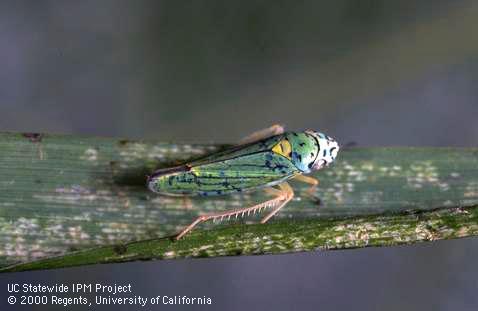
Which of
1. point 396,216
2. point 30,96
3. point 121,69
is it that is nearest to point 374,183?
point 396,216

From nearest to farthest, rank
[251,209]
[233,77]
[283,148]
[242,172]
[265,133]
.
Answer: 1. [251,209]
2. [242,172]
3. [283,148]
4. [265,133]
5. [233,77]

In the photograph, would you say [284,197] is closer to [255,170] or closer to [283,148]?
[255,170]

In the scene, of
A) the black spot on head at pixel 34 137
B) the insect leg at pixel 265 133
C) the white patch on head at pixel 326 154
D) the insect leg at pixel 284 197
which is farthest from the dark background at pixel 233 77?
the black spot on head at pixel 34 137

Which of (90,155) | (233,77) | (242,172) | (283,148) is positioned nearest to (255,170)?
(242,172)

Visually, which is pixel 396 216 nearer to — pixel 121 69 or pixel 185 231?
pixel 185 231

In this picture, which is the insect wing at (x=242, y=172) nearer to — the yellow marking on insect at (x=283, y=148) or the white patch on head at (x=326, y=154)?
the yellow marking on insect at (x=283, y=148)

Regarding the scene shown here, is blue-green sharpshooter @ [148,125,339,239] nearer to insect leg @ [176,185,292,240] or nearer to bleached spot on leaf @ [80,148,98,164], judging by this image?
insect leg @ [176,185,292,240]

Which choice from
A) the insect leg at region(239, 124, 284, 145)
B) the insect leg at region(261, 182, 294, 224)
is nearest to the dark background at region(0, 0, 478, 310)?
the insect leg at region(239, 124, 284, 145)
